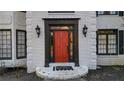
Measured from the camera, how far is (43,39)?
1396cm

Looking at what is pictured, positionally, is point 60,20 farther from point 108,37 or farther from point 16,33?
point 108,37

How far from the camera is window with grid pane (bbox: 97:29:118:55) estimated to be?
16500 mm

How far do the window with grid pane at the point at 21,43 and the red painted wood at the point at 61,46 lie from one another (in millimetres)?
2824

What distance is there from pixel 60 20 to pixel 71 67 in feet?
10.5

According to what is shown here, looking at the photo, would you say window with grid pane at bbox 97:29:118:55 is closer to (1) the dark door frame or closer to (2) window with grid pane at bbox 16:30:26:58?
(1) the dark door frame

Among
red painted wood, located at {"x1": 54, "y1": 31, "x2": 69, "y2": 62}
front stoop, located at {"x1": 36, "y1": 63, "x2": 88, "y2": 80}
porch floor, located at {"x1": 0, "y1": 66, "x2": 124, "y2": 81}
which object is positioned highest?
red painted wood, located at {"x1": 54, "y1": 31, "x2": 69, "y2": 62}

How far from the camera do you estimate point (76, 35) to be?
1393 cm

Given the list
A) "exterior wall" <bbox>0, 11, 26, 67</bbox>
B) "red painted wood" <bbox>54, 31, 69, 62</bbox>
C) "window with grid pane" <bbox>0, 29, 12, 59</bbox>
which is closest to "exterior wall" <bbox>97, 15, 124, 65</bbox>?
"red painted wood" <bbox>54, 31, 69, 62</bbox>

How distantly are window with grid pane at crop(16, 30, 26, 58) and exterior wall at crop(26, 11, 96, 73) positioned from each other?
5.37 feet

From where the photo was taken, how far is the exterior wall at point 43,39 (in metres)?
13.8

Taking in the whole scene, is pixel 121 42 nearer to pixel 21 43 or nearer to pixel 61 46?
pixel 61 46

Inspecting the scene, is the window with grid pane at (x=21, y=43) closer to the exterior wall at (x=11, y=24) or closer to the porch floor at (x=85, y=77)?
the exterior wall at (x=11, y=24)

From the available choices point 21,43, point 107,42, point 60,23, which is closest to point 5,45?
point 21,43

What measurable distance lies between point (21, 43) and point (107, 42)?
6744mm
